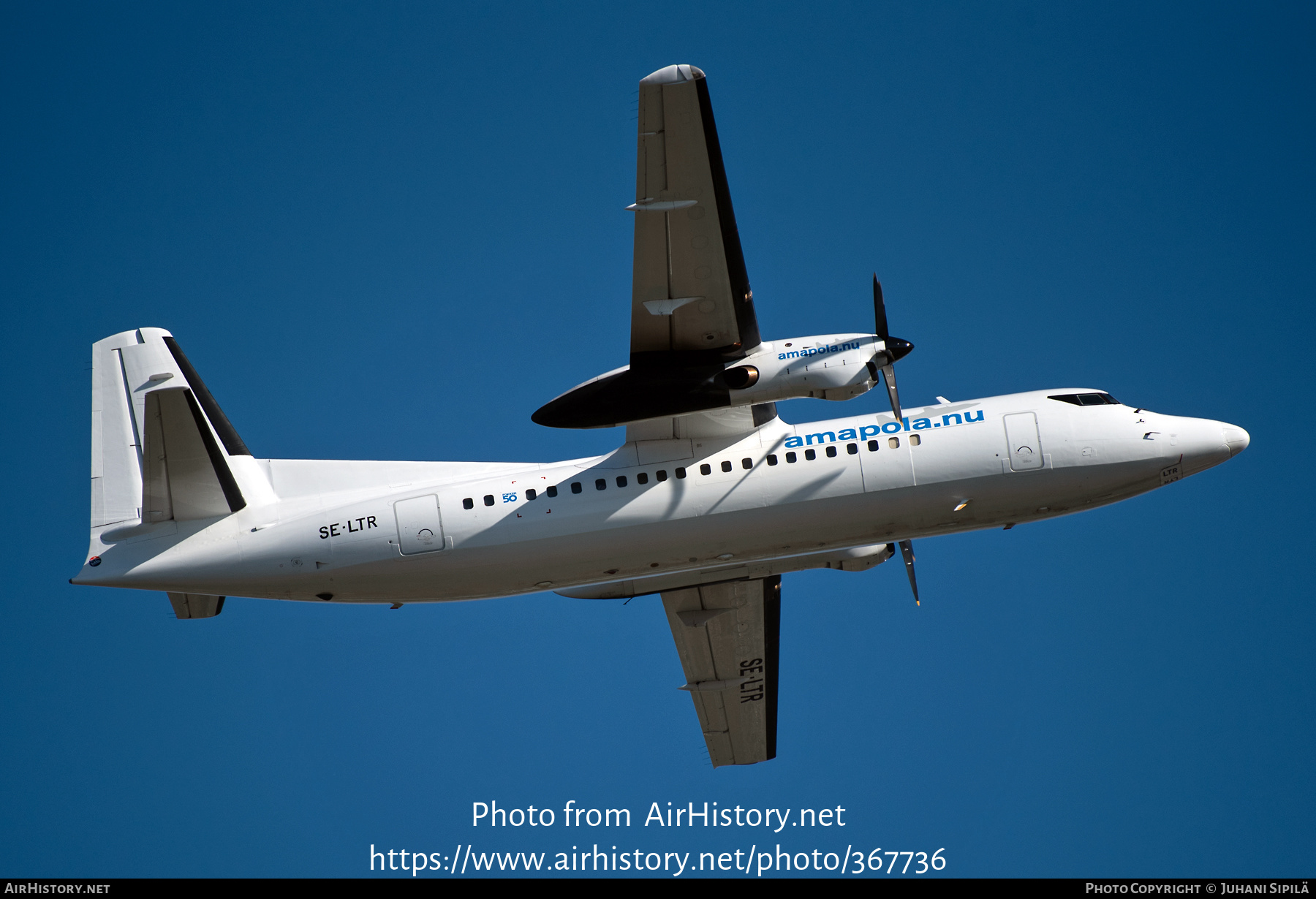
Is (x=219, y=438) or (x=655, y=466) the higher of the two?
(x=219, y=438)

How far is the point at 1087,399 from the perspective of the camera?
58.3 ft

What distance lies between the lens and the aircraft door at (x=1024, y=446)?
55.9 feet

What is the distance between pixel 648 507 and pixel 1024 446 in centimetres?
547

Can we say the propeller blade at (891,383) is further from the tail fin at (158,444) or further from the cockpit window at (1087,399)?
the tail fin at (158,444)

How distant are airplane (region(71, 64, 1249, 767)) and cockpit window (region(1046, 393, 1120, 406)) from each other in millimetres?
34

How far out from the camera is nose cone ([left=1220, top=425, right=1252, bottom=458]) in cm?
1756

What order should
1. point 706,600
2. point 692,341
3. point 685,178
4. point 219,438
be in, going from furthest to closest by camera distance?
point 706,600 < point 219,438 < point 692,341 < point 685,178

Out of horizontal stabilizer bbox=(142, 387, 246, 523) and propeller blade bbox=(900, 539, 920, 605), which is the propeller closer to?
propeller blade bbox=(900, 539, 920, 605)

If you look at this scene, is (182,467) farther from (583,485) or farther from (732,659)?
(732,659)

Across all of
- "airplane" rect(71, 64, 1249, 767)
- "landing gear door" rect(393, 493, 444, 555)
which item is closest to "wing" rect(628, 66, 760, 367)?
"airplane" rect(71, 64, 1249, 767)

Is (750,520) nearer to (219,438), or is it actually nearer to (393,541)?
(393,541)

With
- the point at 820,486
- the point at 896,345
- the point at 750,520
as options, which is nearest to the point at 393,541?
the point at 750,520
